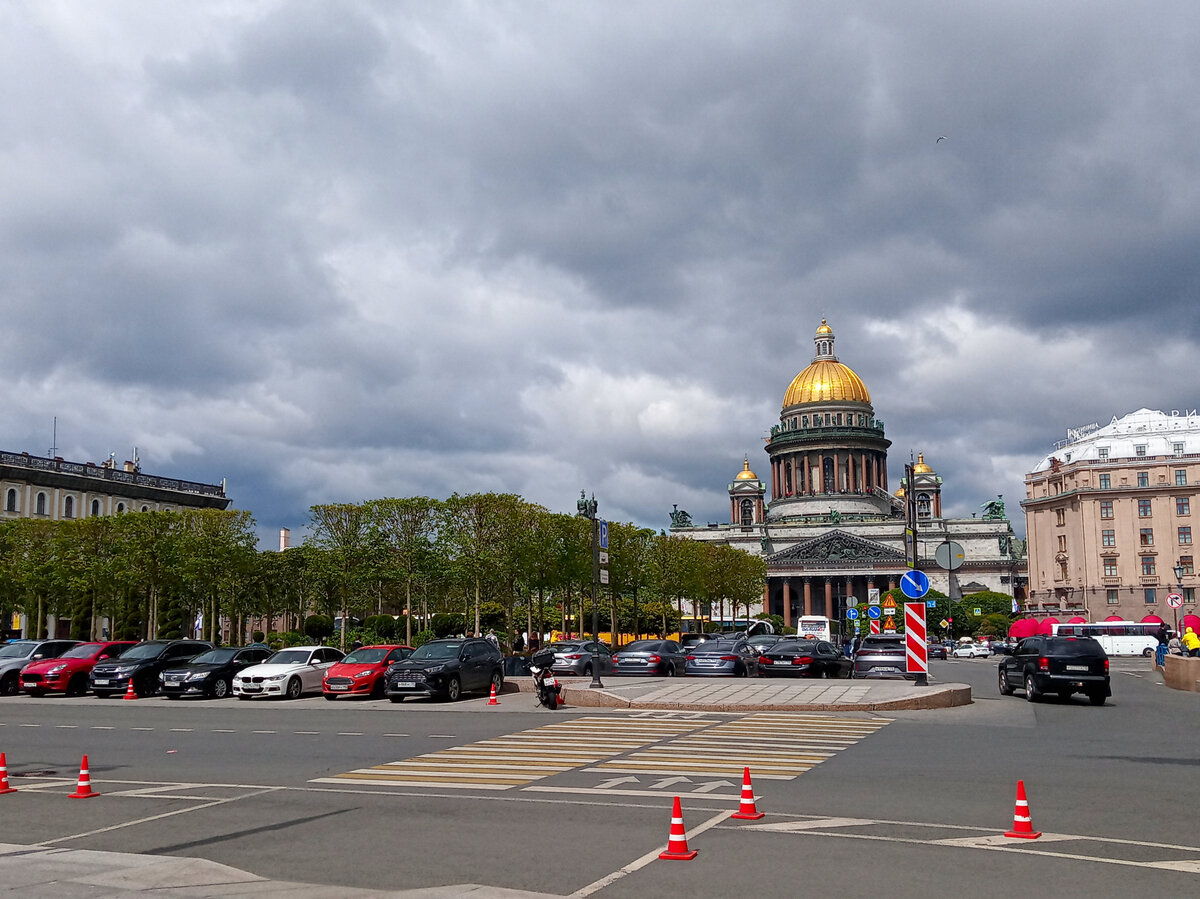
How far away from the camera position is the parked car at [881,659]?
105 feet

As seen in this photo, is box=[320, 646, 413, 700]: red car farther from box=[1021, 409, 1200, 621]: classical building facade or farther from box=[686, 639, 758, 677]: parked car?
box=[1021, 409, 1200, 621]: classical building facade

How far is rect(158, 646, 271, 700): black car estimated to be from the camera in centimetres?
3047

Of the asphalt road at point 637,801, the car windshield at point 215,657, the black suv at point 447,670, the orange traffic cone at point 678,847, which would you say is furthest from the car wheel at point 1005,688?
the orange traffic cone at point 678,847

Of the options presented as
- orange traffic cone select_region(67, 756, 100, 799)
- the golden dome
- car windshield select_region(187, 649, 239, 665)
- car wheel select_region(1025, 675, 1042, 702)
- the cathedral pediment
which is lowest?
car wheel select_region(1025, 675, 1042, 702)

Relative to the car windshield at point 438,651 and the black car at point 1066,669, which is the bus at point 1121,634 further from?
the car windshield at point 438,651

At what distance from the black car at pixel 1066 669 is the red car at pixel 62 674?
2645cm

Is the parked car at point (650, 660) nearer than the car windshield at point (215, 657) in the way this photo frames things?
No

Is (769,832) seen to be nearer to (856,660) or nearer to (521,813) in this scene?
(521,813)

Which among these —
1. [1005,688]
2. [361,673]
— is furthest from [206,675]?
[1005,688]

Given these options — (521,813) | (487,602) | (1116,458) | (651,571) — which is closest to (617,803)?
(521,813)

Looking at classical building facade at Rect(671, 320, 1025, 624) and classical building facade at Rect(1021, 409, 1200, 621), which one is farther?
classical building facade at Rect(671, 320, 1025, 624)

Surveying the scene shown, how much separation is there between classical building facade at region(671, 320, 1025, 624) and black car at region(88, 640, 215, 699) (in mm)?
101594

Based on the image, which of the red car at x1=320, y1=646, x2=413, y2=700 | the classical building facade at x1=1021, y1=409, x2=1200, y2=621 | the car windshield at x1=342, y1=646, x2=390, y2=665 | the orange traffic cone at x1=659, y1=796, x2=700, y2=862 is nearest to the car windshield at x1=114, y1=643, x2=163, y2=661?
the red car at x1=320, y1=646, x2=413, y2=700

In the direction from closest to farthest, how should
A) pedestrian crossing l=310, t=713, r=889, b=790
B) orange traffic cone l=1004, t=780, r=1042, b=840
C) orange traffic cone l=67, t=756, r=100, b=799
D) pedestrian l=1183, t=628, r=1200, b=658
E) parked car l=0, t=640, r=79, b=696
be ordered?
1. orange traffic cone l=1004, t=780, r=1042, b=840
2. orange traffic cone l=67, t=756, r=100, b=799
3. pedestrian crossing l=310, t=713, r=889, b=790
4. parked car l=0, t=640, r=79, b=696
5. pedestrian l=1183, t=628, r=1200, b=658
